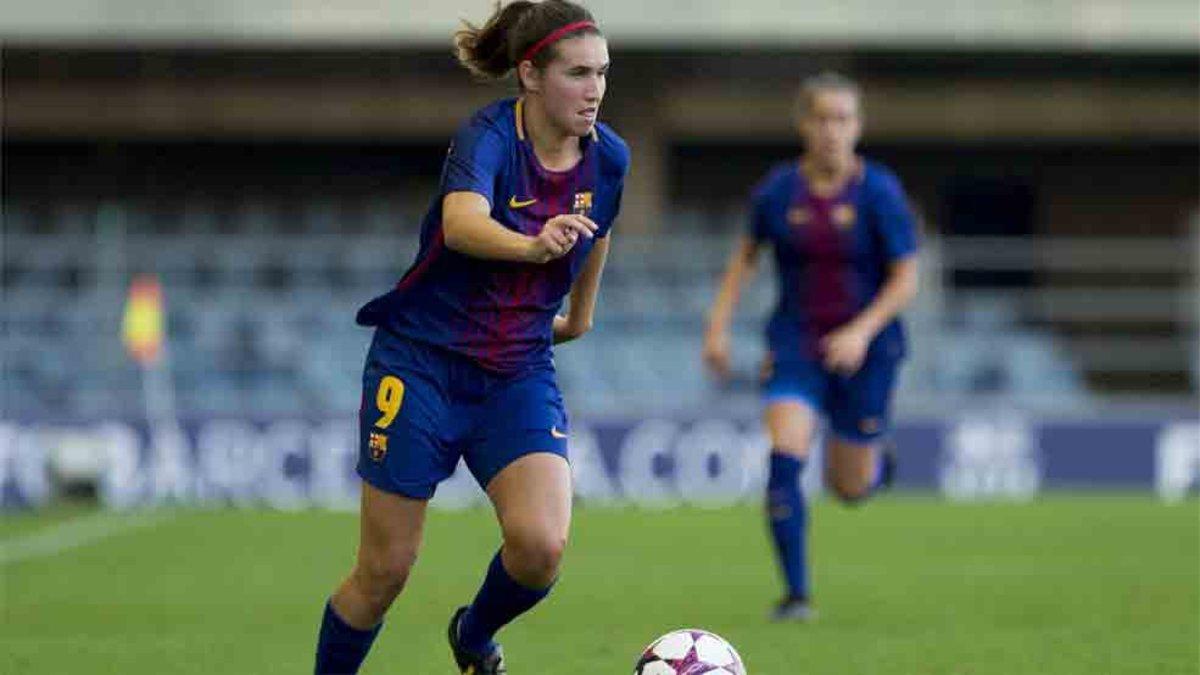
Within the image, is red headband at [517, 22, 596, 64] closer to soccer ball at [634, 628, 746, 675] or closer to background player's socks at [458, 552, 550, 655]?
background player's socks at [458, 552, 550, 655]

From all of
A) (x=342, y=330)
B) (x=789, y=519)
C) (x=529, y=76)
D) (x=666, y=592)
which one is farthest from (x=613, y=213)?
(x=342, y=330)

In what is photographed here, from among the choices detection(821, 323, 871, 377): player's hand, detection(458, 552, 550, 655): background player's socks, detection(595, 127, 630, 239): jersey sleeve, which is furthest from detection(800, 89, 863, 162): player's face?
detection(458, 552, 550, 655): background player's socks

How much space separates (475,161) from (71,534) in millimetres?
10138

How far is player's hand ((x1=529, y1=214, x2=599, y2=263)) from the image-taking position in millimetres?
6406

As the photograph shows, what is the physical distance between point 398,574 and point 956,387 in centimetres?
1574

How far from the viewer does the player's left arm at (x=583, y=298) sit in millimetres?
7297

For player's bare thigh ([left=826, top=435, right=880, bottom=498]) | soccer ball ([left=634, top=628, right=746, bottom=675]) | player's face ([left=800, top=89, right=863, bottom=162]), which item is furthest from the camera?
player's bare thigh ([left=826, top=435, right=880, bottom=498])

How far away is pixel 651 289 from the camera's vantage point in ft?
76.3

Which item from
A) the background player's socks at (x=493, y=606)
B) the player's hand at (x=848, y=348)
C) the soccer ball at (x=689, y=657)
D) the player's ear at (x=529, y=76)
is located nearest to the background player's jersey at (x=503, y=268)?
the player's ear at (x=529, y=76)

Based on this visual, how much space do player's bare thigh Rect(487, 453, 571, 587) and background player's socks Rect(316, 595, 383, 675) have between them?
1.54 ft

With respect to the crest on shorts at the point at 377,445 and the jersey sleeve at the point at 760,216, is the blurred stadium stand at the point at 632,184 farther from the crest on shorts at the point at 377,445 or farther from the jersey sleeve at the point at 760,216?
the crest on shorts at the point at 377,445

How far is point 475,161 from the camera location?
672cm

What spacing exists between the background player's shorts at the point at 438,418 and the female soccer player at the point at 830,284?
366 cm

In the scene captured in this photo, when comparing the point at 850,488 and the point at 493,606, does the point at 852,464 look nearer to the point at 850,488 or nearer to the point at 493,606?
the point at 850,488
